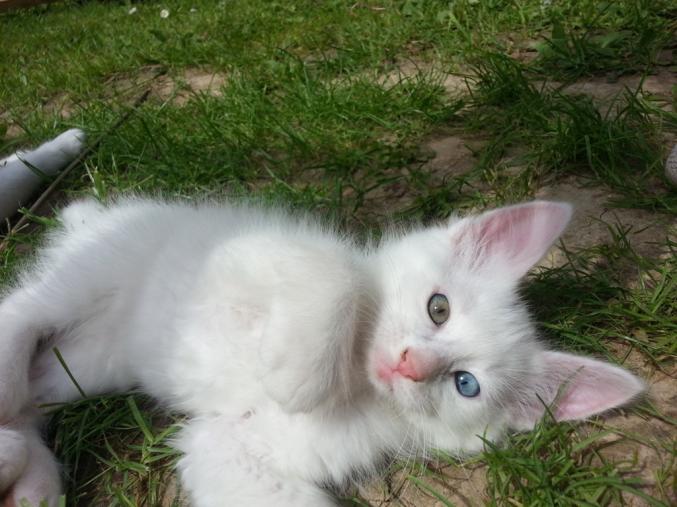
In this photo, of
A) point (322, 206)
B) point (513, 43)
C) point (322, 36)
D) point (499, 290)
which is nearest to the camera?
point (499, 290)

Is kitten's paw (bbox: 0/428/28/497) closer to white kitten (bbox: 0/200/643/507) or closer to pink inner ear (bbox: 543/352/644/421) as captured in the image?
white kitten (bbox: 0/200/643/507)

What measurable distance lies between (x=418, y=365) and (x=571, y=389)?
1.66 ft

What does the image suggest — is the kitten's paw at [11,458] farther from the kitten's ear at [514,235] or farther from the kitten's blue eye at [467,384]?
the kitten's ear at [514,235]

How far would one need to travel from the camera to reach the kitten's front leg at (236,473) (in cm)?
138

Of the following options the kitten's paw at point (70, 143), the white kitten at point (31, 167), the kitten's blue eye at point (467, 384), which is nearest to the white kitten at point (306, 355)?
the kitten's blue eye at point (467, 384)

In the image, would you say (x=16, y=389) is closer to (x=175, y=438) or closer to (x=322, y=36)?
(x=175, y=438)

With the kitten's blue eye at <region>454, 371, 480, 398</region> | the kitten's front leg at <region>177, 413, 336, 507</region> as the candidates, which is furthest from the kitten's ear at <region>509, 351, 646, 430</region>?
the kitten's front leg at <region>177, 413, 336, 507</region>

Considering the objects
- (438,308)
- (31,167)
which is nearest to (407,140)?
(438,308)

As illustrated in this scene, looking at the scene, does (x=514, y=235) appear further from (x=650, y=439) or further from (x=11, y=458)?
(x=11, y=458)

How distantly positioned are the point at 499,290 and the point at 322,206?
0.98 meters

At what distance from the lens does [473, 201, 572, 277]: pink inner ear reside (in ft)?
5.10

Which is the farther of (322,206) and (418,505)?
(322,206)

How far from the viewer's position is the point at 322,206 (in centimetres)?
231

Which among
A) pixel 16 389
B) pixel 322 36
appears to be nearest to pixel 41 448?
pixel 16 389
